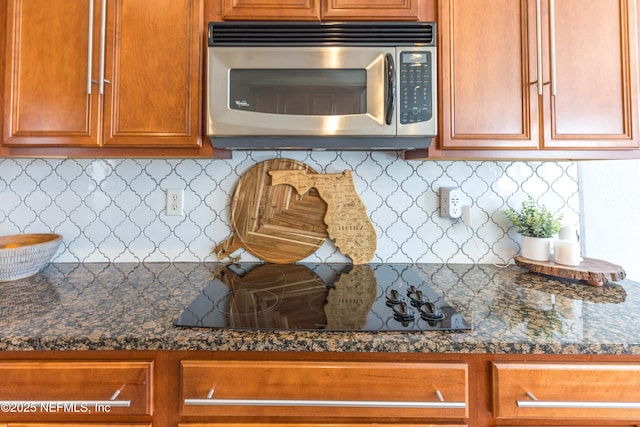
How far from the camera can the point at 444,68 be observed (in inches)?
43.8

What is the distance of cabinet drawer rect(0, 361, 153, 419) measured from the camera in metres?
0.76

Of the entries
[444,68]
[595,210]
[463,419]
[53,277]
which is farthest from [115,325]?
[595,210]

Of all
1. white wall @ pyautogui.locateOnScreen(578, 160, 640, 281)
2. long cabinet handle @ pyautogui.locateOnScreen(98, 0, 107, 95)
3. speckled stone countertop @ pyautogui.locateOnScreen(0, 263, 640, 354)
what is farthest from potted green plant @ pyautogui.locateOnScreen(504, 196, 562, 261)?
long cabinet handle @ pyautogui.locateOnScreen(98, 0, 107, 95)

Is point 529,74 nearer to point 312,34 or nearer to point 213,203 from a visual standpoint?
point 312,34

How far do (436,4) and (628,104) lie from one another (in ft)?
2.47

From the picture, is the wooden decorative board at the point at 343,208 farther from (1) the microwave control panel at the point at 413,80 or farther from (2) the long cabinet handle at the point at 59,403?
(2) the long cabinet handle at the point at 59,403

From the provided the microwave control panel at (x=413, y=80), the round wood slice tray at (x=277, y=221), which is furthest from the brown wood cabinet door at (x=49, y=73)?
the microwave control panel at (x=413, y=80)

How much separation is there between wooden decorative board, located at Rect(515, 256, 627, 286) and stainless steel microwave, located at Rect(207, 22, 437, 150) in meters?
0.69

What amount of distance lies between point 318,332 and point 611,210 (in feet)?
4.78

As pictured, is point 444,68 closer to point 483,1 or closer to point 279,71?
point 483,1

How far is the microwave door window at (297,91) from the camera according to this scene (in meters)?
1.07

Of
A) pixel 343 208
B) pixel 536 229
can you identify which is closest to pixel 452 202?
pixel 536 229

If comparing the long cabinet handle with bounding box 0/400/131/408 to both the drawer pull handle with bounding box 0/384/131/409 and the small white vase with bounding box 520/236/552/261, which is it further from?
the small white vase with bounding box 520/236/552/261

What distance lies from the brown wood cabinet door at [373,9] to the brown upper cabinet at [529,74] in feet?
0.34
